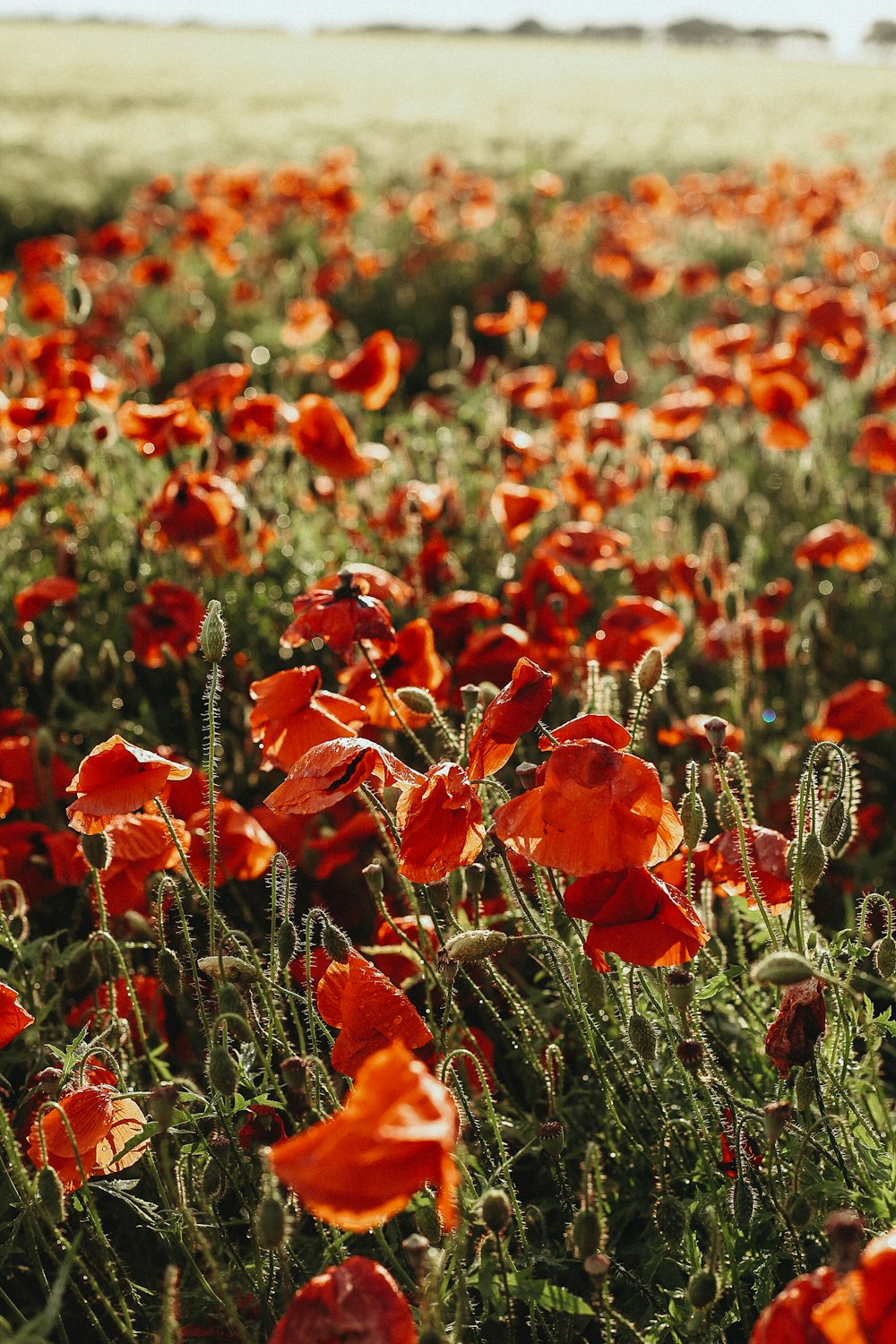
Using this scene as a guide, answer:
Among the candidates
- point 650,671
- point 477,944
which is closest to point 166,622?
point 650,671

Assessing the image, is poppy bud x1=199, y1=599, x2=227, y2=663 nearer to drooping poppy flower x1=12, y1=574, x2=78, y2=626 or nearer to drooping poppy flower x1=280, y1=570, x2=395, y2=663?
drooping poppy flower x1=280, y1=570, x2=395, y2=663

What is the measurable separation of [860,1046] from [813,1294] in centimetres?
115

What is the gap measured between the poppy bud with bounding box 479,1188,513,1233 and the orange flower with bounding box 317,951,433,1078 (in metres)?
0.24

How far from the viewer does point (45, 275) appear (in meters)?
5.76

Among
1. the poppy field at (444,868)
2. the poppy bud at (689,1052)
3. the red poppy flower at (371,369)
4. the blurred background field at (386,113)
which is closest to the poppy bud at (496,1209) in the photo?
the poppy field at (444,868)

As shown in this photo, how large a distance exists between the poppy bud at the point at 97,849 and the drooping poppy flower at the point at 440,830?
460 mm

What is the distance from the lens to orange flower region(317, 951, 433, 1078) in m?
1.47

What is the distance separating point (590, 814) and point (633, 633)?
3.52 feet

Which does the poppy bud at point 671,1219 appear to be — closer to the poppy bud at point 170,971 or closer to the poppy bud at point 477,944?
the poppy bud at point 477,944

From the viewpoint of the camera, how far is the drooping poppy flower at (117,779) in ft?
4.85

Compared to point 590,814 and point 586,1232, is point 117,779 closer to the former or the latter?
point 590,814

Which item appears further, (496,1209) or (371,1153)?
(496,1209)

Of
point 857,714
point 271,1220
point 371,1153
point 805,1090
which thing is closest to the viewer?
point 371,1153

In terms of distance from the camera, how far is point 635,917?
1343 mm
